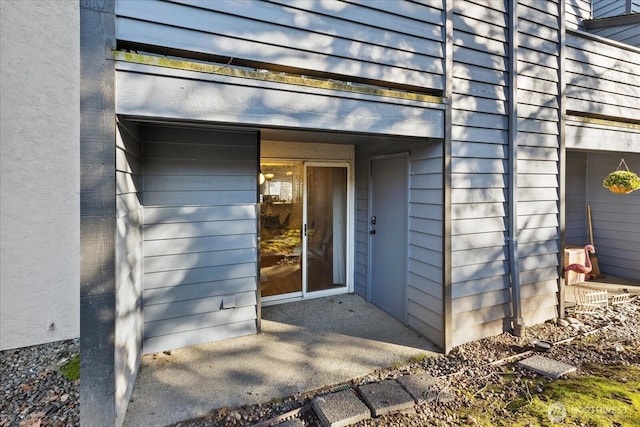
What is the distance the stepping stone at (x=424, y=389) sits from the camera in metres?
2.59

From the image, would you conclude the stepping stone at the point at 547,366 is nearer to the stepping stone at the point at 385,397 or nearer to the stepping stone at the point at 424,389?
the stepping stone at the point at 424,389

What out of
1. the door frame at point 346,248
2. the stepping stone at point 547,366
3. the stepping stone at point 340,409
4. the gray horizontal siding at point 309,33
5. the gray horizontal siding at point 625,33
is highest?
the gray horizontal siding at point 625,33

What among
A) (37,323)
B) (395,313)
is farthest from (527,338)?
(37,323)

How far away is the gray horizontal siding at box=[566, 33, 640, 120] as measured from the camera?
4227 millimetres

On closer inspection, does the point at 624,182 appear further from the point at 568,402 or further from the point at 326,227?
the point at 326,227

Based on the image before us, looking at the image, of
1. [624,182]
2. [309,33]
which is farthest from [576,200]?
[309,33]

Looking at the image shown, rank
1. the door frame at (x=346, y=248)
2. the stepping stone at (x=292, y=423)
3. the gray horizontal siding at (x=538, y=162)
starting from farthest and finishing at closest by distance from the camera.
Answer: the door frame at (x=346, y=248)
the gray horizontal siding at (x=538, y=162)
the stepping stone at (x=292, y=423)

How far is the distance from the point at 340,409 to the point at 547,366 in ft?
6.65

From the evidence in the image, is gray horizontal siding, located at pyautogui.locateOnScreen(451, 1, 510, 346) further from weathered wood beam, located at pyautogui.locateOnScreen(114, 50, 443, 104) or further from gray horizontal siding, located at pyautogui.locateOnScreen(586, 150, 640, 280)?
gray horizontal siding, located at pyautogui.locateOnScreen(586, 150, 640, 280)

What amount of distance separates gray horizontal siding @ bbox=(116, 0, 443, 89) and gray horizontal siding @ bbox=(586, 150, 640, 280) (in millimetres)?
4830

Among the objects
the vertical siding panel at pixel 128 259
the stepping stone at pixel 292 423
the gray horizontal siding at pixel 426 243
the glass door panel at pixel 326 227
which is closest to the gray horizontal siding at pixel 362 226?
the glass door panel at pixel 326 227

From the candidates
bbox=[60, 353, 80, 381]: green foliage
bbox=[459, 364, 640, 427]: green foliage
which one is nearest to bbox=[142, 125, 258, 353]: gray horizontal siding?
bbox=[60, 353, 80, 381]: green foliage

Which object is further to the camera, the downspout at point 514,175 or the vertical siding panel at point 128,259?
the downspout at point 514,175

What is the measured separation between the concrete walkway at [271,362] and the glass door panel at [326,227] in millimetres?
798
